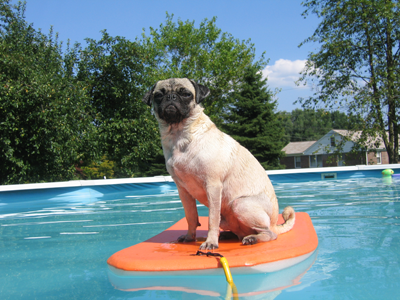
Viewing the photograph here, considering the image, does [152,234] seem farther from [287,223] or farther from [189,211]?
[287,223]

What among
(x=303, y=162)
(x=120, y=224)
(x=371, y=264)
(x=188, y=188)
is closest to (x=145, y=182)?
(x=120, y=224)

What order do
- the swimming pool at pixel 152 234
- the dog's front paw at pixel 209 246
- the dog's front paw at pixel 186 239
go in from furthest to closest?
the dog's front paw at pixel 186 239 → the dog's front paw at pixel 209 246 → the swimming pool at pixel 152 234

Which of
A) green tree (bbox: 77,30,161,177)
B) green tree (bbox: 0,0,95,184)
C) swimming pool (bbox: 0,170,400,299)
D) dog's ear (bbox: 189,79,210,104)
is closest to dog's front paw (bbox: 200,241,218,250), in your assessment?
swimming pool (bbox: 0,170,400,299)

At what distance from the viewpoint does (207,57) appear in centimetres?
2773

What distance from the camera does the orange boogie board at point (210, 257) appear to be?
2.58m

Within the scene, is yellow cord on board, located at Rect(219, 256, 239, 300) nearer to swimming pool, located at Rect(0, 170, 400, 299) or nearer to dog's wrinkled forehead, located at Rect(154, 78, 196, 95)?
swimming pool, located at Rect(0, 170, 400, 299)

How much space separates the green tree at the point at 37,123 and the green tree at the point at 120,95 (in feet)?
4.97

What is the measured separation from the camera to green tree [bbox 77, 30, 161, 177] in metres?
14.4

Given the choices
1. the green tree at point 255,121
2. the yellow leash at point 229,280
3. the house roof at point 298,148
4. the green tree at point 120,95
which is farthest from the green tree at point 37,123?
the house roof at point 298,148

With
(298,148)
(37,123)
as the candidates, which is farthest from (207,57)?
(298,148)

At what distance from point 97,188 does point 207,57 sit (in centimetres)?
1986

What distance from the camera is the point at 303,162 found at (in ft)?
169

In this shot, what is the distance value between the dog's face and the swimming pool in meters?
1.44

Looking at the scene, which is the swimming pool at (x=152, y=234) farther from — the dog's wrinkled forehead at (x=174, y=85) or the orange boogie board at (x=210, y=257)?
the dog's wrinkled forehead at (x=174, y=85)
